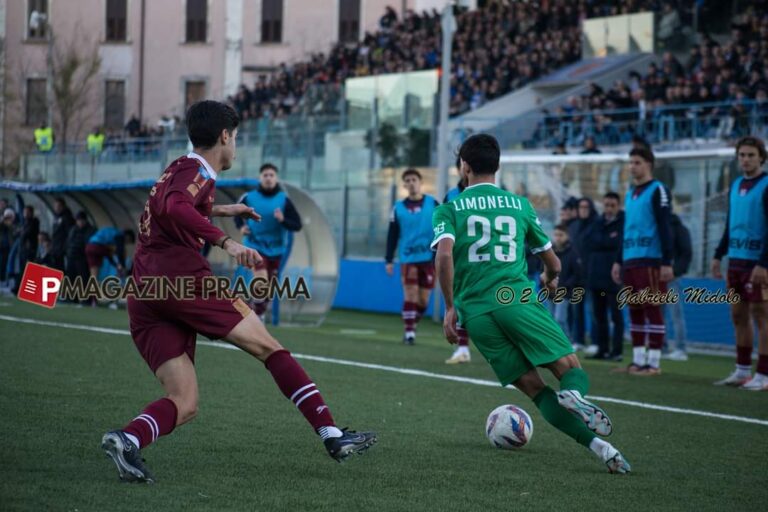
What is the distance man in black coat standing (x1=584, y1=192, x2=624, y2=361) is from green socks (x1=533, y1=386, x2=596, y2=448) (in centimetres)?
808

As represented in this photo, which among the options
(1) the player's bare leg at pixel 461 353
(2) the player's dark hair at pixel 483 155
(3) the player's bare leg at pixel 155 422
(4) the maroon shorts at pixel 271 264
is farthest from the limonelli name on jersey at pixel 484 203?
(4) the maroon shorts at pixel 271 264

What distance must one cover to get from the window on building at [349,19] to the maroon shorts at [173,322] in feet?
154

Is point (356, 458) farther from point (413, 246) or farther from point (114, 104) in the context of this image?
point (114, 104)

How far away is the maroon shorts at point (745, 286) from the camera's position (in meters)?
11.3

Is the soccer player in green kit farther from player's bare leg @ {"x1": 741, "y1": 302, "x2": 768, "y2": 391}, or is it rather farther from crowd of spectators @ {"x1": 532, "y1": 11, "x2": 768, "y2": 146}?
crowd of spectators @ {"x1": 532, "y1": 11, "x2": 768, "y2": 146}

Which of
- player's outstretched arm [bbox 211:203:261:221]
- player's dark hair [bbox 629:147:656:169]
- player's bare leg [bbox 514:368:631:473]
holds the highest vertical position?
player's dark hair [bbox 629:147:656:169]

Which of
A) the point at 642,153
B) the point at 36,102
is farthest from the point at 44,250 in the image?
the point at 36,102

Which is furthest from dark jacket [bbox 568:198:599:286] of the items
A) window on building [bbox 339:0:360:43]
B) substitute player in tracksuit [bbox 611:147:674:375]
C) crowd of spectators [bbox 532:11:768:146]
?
window on building [bbox 339:0:360:43]

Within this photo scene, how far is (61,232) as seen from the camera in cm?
2428

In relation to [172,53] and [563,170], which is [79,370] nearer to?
[563,170]

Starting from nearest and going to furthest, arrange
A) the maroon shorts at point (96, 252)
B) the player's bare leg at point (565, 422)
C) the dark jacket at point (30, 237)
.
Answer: the player's bare leg at point (565, 422) → the maroon shorts at point (96, 252) → the dark jacket at point (30, 237)

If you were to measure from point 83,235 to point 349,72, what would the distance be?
687 inches

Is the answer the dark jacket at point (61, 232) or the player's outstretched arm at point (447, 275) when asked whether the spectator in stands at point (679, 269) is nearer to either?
the player's outstretched arm at point (447, 275)

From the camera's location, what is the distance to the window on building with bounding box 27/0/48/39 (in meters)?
33.5
